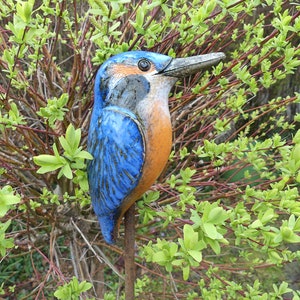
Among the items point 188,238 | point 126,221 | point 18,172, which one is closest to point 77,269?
point 18,172

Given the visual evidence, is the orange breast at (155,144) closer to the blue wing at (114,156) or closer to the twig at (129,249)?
the blue wing at (114,156)

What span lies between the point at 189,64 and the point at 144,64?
0.35 feet

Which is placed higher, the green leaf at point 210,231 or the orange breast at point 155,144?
the orange breast at point 155,144

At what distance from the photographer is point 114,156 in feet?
2.70

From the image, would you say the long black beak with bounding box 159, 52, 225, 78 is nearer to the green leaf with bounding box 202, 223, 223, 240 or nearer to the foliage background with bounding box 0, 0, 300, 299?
the foliage background with bounding box 0, 0, 300, 299

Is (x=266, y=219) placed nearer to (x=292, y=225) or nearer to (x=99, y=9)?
(x=292, y=225)

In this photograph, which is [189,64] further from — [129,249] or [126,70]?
[129,249]

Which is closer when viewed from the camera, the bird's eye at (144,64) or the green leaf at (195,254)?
the green leaf at (195,254)

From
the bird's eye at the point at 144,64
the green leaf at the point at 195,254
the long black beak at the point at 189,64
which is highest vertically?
the bird's eye at the point at 144,64

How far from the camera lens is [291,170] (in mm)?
901

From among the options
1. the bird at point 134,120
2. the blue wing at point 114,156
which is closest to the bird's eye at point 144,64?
the bird at point 134,120

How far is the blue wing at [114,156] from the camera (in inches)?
31.6

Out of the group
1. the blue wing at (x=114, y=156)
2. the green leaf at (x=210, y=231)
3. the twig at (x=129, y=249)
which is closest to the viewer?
the green leaf at (x=210, y=231)

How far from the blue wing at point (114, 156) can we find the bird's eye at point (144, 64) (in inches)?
4.3
